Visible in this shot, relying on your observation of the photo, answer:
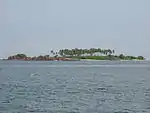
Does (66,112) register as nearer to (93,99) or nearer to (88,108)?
(88,108)

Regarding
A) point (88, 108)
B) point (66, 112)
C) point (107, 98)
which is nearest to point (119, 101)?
point (107, 98)

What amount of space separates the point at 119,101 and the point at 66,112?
21.1 ft

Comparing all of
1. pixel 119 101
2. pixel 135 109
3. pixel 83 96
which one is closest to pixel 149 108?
pixel 135 109

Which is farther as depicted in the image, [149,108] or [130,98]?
[130,98]

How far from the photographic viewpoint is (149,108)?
27578mm

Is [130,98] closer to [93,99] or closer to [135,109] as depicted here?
[93,99]

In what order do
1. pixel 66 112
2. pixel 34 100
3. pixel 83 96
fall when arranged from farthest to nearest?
1. pixel 83 96
2. pixel 34 100
3. pixel 66 112

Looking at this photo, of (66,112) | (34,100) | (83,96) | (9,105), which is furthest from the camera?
(83,96)

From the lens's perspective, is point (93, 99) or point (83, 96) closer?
point (93, 99)

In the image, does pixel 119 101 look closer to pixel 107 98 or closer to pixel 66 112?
pixel 107 98

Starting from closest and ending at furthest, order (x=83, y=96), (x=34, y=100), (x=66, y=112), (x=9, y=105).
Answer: (x=66, y=112)
(x=9, y=105)
(x=34, y=100)
(x=83, y=96)

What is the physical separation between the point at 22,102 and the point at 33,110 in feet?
14.1

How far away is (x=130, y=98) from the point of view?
33.2 meters

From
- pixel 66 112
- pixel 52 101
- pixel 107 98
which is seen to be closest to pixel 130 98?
pixel 107 98
